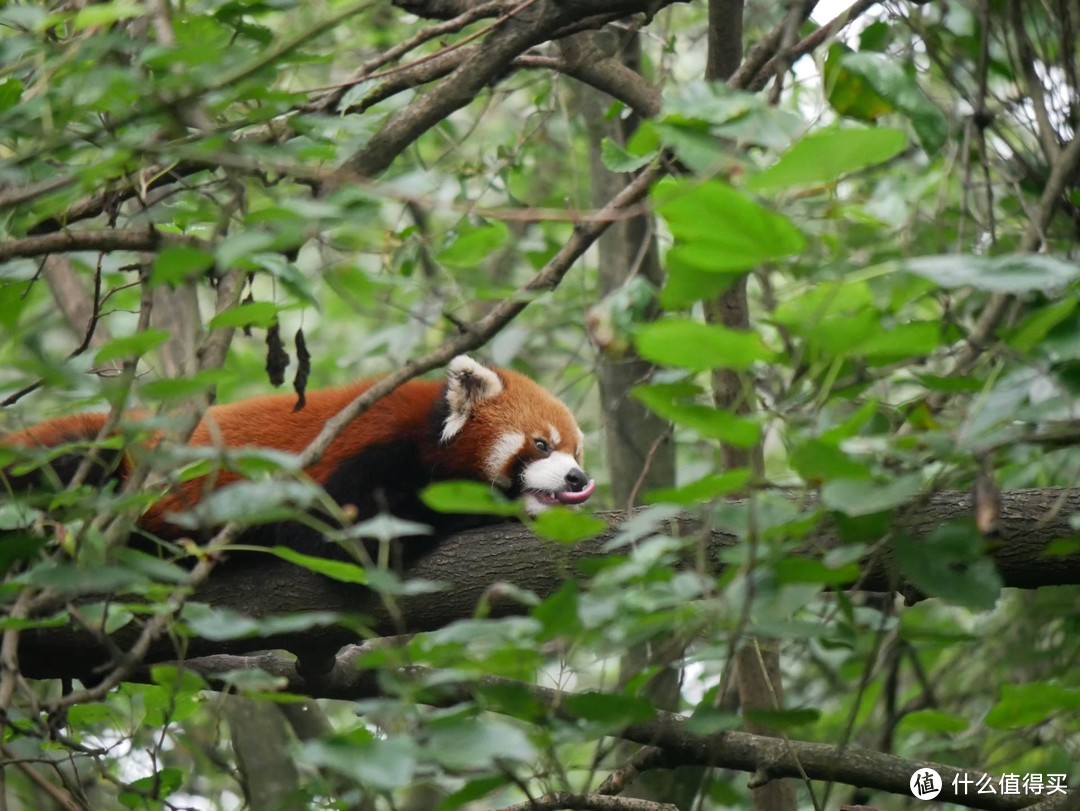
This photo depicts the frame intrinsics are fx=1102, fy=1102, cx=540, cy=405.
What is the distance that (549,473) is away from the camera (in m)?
3.52

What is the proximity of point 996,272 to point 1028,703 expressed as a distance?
1076mm

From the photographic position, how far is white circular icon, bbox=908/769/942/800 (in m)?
2.71

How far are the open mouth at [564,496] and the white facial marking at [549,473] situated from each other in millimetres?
13

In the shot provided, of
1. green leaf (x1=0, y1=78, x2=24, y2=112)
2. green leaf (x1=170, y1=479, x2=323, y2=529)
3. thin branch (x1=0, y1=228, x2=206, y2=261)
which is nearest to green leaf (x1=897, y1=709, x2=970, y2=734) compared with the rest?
green leaf (x1=170, y1=479, x2=323, y2=529)

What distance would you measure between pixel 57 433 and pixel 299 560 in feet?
6.39

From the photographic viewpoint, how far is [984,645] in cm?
452

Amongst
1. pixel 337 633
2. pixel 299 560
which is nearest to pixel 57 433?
pixel 337 633

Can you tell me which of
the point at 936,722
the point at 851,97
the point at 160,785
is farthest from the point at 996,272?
the point at 160,785

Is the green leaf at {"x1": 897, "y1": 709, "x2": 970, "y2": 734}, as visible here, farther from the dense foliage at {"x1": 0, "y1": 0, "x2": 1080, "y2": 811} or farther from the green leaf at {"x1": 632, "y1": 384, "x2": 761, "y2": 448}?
the green leaf at {"x1": 632, "y1": 384, "x2": 761, "y2": 448}

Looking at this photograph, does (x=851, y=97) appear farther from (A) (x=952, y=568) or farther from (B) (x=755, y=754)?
(B) (x=755, y=754)

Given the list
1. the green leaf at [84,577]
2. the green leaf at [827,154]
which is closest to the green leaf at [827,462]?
the green leaf at [827,154]

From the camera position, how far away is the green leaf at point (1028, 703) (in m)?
2.07

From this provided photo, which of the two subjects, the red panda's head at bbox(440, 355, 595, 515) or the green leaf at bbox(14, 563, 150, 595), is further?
the red panda's head at bbox(440, 355, 595, 515)

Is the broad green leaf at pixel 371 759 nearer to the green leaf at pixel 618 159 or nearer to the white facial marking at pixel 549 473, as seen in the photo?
the green leaf at pixel 618 159
